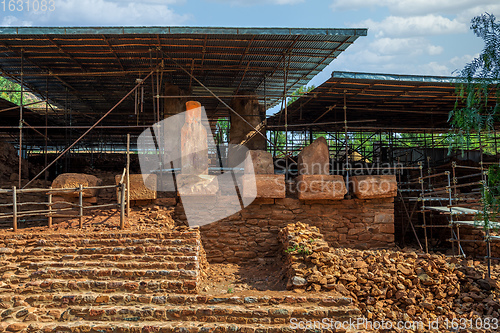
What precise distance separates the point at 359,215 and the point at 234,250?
2.95 metres

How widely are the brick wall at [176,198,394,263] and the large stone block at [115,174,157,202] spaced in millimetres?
705

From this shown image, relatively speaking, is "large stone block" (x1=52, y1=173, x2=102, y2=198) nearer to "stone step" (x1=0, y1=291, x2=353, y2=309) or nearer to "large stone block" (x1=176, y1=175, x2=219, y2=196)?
"large stone block" (x1=176, y1=175, x2=219, y2=196)

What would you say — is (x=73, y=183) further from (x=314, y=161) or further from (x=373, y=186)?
(x=373, y=186)

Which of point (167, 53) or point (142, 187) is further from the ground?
point (167, 53)

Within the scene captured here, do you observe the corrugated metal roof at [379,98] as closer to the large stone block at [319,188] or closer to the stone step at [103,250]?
the large stone block at [319,188]

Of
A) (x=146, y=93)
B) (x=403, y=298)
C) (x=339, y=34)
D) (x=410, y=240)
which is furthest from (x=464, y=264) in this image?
(x=146, y=93)

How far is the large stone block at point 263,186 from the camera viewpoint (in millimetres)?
8672

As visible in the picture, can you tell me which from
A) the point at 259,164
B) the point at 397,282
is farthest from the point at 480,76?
the point at 259,164

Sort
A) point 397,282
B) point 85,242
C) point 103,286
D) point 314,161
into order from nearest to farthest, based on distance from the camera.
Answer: point 103,286 → point 397,282 → point 85,242 → point 314,161

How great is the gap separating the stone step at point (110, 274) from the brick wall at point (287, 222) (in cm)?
204

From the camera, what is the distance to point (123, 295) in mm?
6047

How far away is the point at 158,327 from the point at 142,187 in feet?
12.7

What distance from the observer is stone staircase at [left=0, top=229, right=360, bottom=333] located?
18.6ft

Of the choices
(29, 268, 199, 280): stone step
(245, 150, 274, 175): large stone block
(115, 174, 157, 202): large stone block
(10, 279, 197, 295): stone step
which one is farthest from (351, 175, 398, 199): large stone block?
(115, 174, 157, 202): large stone block
